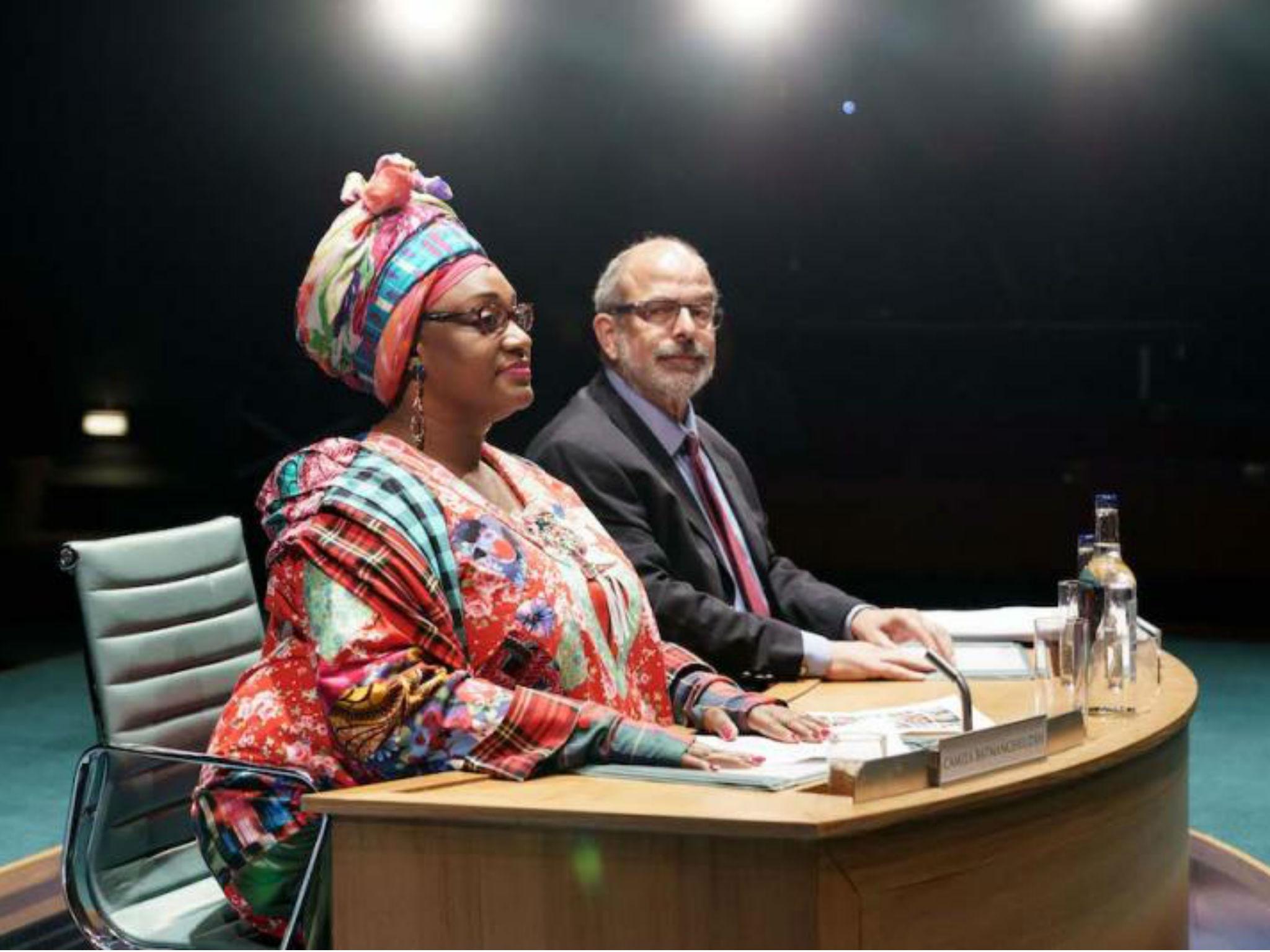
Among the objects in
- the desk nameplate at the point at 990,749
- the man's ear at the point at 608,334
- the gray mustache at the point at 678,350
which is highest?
the man's ear at the point at 608,334

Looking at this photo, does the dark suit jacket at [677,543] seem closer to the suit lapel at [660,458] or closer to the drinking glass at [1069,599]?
the suit lapel at [660,458]

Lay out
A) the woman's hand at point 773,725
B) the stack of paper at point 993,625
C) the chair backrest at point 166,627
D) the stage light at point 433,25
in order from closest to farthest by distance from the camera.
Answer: the woman's hand at point 773,725, the chair backrest at point 166,627, the stack of paper at point 993,625, the stage light at point 433,25

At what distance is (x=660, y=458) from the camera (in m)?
3.23

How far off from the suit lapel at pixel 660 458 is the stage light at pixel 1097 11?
399 cm

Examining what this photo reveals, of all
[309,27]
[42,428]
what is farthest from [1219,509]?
[42,428]

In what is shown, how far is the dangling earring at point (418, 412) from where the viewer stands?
221 centimetres

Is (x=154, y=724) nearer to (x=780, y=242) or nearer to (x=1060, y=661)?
(x=1060, y=661)

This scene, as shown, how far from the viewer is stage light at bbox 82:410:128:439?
7102mm

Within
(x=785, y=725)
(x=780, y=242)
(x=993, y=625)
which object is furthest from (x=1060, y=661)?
(x=780, y=242)

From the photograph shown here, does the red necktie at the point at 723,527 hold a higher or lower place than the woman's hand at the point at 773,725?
higher

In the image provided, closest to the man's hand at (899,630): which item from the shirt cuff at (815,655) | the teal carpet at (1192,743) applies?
the shirt cuff at (815,655)

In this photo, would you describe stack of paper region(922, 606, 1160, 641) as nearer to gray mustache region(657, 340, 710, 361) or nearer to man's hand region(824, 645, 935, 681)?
man's hand region(824, 645, 935, 681)

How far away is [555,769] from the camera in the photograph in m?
1.95

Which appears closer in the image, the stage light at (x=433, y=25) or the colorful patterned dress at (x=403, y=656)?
the colorful patterned dress at (x=403, y=656)
